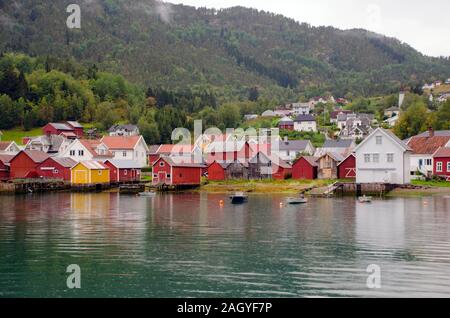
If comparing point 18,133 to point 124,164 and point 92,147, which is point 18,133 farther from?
point 124,164

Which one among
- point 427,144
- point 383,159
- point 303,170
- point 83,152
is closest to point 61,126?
point 83,152

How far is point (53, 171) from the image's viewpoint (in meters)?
86.8

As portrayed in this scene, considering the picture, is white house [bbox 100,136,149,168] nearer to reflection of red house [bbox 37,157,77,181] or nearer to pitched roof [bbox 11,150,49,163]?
pitched roof [bbox 11,150,49,163]

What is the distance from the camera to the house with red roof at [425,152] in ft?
245

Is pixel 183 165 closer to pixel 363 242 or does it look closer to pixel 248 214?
pixel 248 214

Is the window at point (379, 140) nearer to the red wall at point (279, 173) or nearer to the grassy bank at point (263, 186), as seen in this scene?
the grassy bank at point (263, 186)

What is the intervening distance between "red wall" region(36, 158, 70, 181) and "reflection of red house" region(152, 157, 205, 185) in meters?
13.3

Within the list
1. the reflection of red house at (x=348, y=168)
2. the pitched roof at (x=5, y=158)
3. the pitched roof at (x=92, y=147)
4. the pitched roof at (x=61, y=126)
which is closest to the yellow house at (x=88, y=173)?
the pitched roof at (x=92, y=147)

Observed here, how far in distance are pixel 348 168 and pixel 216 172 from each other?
1814cm

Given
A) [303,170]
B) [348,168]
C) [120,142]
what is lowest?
[303,170]

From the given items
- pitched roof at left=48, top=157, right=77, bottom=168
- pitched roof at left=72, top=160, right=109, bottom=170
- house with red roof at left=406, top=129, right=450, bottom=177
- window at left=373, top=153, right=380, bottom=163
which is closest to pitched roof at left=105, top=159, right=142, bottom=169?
pitched roof at left=72, top=160, right=109, bottom=170
